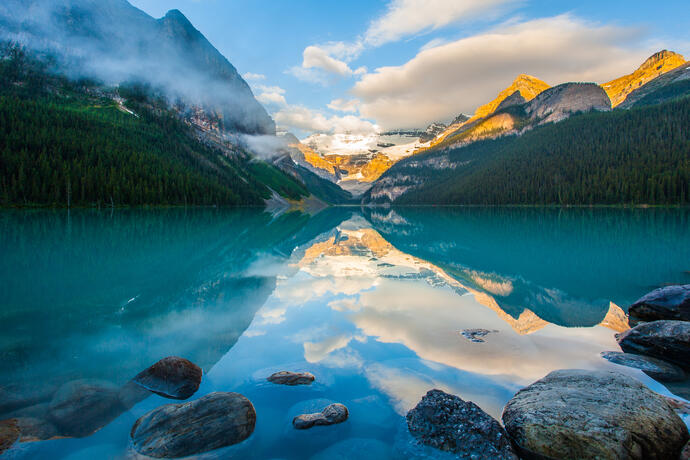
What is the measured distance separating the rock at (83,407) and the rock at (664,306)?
1667 cm

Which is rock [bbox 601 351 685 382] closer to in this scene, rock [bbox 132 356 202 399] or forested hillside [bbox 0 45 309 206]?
rock [bbox 132 356 202 399]

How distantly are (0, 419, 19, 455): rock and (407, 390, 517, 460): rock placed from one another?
6.87 meters

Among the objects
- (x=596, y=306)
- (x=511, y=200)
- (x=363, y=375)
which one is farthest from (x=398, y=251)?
(x=511, y=200)

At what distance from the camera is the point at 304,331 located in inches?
463

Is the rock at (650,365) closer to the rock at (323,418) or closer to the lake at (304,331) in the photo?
the lake at (304,331)

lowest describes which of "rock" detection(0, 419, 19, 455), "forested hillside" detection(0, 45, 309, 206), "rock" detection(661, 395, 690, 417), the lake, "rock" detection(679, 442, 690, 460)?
the lake

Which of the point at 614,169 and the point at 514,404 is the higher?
the point at 614,169

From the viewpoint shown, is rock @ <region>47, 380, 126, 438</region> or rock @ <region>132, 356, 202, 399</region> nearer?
rock @ <region>47, 380, 126, 438</region>

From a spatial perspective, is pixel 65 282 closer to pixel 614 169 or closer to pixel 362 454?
pixel 362 454

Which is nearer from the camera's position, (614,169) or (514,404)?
(514,404)

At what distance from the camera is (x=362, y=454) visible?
19.0 ft

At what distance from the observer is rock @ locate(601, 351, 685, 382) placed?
881 cm

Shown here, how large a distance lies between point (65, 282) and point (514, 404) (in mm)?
20256

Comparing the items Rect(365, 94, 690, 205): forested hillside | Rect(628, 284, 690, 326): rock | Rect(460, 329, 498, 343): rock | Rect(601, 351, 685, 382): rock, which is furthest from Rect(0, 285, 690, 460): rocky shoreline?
Rect(365, 94, 690, 205): forested hillside
